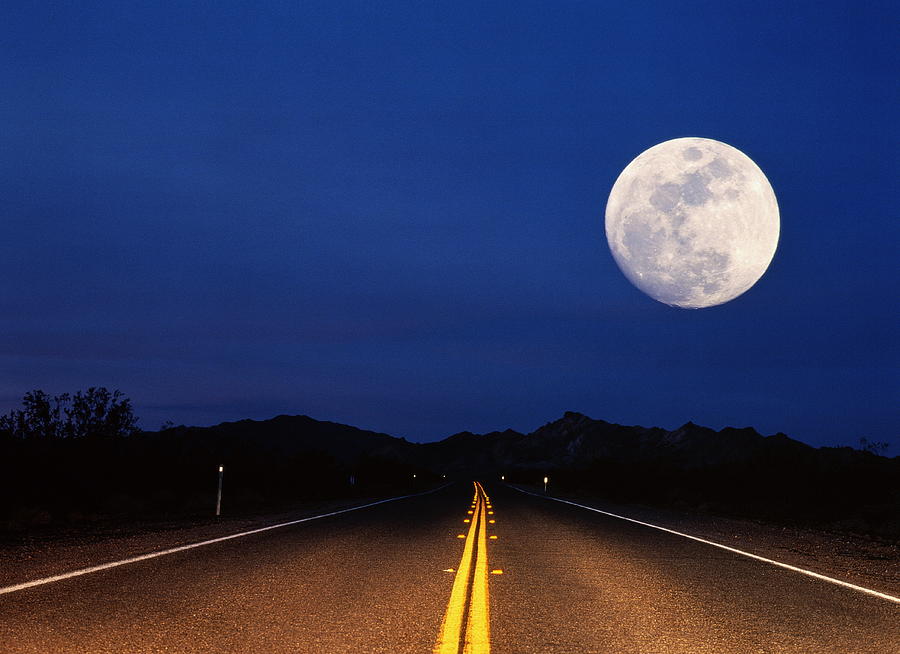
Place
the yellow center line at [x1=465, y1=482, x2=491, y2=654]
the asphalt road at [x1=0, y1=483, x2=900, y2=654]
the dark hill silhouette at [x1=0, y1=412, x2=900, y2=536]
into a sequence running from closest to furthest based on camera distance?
the yellow center line at [x1=465, y1=482, x2=491, y2=654]
the asphalt road at [x1=0, y1=483, x2=900, y2=654]
the dark hill silhouette at [x1=0, y1=412, x2=900, y2=536]

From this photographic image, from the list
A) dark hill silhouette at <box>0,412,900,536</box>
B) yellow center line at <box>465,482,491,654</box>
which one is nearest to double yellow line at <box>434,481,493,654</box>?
yellow center line at <box>465,482,491,654</box>

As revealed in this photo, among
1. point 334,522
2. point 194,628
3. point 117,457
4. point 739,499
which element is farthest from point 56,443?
point 194,628

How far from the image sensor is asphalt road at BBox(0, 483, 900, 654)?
5961 mm

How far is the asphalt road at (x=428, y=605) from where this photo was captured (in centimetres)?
596

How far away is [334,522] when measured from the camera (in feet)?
58.4

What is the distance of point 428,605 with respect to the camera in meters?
7.45

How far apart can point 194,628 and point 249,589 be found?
192 centimetres

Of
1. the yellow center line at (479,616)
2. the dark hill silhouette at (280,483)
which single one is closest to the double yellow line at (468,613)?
the yellow center line at (479,616)

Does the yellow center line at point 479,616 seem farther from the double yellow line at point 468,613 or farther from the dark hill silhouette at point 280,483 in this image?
the dark hill silhouette at point 280,483

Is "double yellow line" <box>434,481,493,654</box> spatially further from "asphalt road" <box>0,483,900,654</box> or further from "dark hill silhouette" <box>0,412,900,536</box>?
"dark hill silhouette" <box>0,412,900,536</box>

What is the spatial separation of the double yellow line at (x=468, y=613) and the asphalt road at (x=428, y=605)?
5 centimetres

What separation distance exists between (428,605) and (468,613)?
0.55 meters

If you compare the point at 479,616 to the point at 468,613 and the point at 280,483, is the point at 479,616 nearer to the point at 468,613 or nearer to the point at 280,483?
the point at 468,613

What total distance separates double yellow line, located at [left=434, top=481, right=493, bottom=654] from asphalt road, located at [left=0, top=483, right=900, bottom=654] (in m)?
0.05
